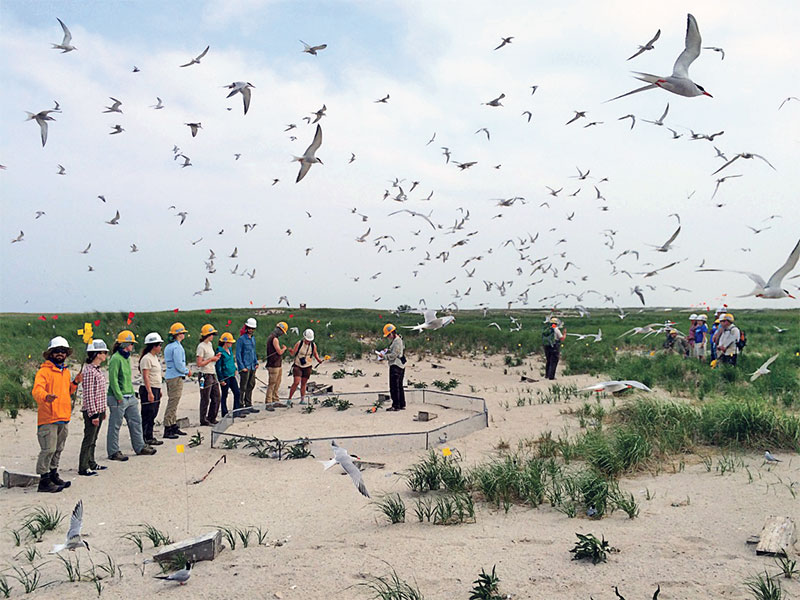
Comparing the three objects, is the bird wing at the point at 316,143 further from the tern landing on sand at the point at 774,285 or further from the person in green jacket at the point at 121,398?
the tern landing on sand at the point at 774,285

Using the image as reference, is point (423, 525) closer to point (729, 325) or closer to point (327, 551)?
point (327, 551)

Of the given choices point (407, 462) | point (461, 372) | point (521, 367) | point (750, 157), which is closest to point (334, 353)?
point (461, 372)

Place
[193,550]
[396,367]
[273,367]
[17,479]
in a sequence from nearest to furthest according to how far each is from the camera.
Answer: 1. [193,550]
2. [17,479]
3. [396,367]
4. [273,367]

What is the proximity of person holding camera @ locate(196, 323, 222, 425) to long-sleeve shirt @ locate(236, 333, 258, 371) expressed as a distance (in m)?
0.78

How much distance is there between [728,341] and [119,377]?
15.4 metres

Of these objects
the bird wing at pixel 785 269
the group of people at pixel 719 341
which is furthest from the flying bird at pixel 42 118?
the group of people at pixel 719 341

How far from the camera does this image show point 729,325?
54.1 ft

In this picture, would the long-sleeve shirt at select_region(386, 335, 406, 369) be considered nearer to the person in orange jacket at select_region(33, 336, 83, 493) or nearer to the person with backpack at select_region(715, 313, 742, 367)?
the person in orange jacket at select_region(33, 336, 83, 493)

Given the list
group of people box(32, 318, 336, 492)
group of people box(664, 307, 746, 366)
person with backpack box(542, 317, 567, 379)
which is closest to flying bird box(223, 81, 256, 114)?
group of people box(32, 318, 336, 492)

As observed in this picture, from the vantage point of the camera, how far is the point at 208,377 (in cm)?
1105

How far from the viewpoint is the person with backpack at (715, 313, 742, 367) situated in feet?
53.7

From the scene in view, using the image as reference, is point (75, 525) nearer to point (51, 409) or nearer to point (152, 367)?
point (51, 409)

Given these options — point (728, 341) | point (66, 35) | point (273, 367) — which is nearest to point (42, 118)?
point (66, 35)

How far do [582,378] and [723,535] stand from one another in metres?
12.6
